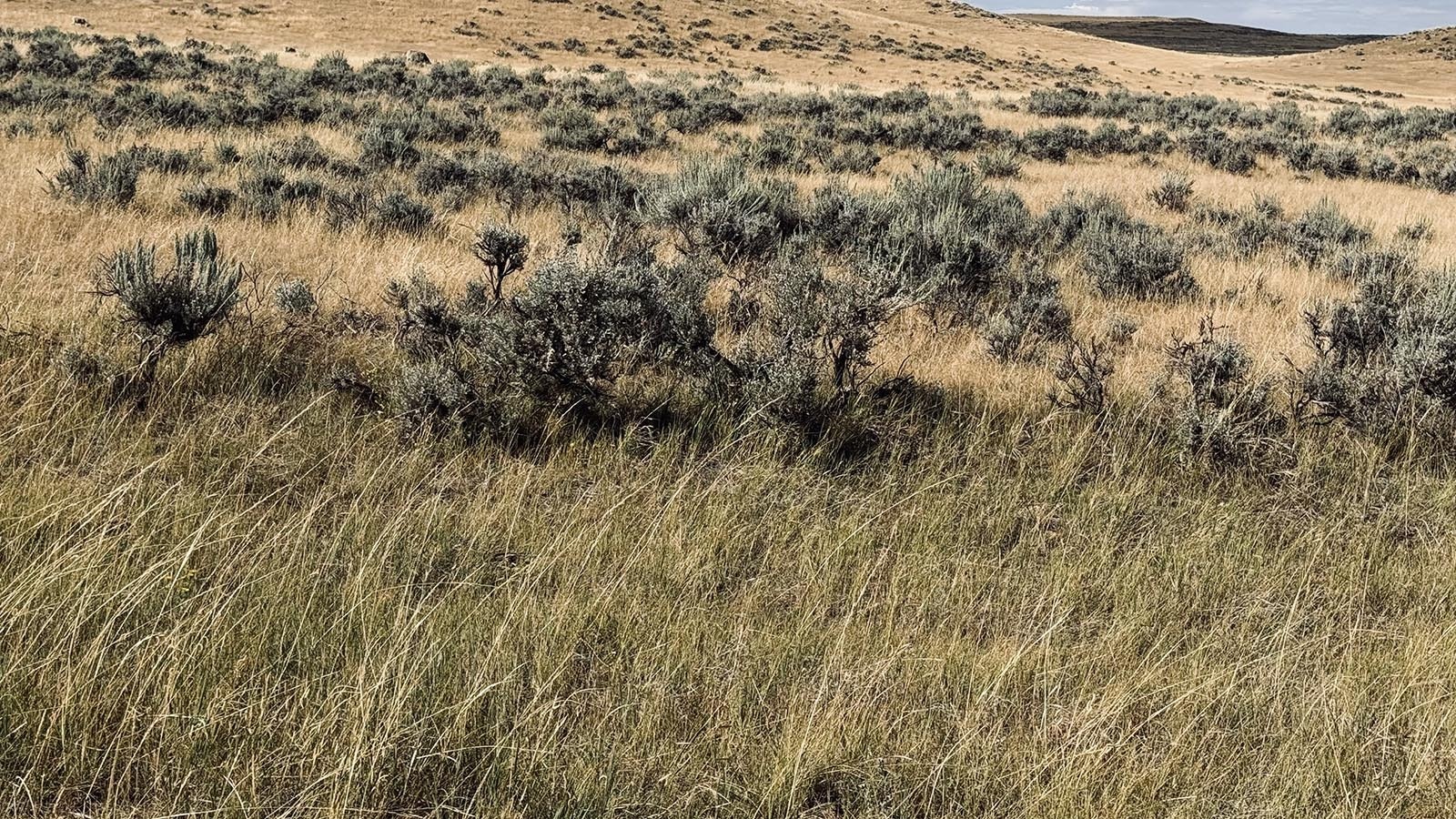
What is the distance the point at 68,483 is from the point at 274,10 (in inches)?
2080

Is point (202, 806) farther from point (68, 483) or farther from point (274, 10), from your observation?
point (274, 10)

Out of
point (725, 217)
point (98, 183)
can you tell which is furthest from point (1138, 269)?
point (98, 183)

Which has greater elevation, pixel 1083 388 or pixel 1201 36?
pixel 1201 36

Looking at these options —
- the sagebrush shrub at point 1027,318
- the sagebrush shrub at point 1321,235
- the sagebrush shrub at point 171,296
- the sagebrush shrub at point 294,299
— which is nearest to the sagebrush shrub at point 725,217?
the sagebrush shrub at point 1027,318

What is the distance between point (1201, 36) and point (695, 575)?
162 metres

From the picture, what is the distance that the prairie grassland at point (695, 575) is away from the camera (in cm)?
216

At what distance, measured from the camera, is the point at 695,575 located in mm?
3006

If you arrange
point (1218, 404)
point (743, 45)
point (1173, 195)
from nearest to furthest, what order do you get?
point (1218, 404) < point (1173, 195) < point (743, 45)

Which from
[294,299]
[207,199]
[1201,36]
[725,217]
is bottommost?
[294,299]

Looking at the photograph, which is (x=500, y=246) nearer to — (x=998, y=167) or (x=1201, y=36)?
(x=998, y=167)

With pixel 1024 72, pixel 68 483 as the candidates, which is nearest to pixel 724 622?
pixel 68 483

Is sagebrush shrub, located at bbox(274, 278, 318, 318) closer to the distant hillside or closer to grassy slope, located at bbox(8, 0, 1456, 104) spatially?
grassy slope, located at bbox(8, 0, 1456, 104)

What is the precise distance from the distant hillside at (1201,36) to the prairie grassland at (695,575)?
12815 cm

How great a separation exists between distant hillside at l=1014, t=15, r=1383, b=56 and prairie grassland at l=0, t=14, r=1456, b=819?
128 m
